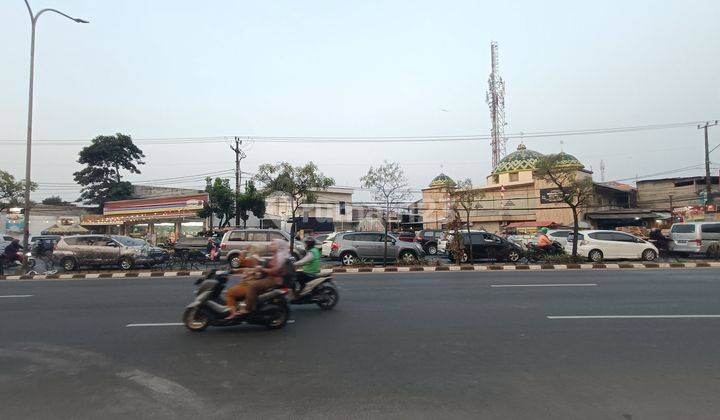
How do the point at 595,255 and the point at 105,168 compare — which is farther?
the point at 105,168

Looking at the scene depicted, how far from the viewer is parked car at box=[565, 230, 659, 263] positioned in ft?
64.8

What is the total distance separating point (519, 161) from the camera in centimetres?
5050

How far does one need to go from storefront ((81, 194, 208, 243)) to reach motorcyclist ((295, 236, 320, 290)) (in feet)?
94.1

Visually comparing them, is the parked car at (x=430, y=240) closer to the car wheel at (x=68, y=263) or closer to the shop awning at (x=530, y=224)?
the car wheel at (x=68, y=263)

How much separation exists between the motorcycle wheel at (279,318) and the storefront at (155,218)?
30540 millimetres

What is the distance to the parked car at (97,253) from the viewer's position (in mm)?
18922

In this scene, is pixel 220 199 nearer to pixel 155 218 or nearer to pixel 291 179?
pixel 155 218

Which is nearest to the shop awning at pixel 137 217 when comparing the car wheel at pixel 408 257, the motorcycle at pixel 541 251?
the car wheel at pixel 408 257

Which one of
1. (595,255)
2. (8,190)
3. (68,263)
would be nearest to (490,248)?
(595,255)

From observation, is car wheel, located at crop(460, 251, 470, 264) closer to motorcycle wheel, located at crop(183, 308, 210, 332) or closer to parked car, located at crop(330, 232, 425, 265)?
parked car, located at crop(330, 232, 425, 265)

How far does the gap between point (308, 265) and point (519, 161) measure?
45331 millimetres

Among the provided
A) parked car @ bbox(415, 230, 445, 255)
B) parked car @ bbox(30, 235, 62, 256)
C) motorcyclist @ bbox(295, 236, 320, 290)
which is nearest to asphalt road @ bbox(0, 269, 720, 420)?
motorcyclist @ bbox(295, 236, 320, 290)

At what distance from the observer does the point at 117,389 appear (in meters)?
4.69

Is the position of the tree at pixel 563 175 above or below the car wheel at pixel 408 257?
above
